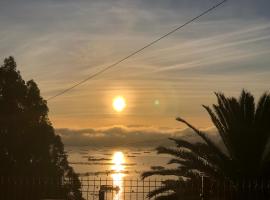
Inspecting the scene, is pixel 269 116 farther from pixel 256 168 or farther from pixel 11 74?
pixel 11 74

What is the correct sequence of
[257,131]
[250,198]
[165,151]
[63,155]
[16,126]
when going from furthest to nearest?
[63,155] < [16,126] < [165,151] < [257,131] < [250,198]

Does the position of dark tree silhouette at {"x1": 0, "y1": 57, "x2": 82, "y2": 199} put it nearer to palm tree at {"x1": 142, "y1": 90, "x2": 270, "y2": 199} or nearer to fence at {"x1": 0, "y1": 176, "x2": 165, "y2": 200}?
fence at {"x1": 0, "y1": 176, "x2": 165, "y2": 200}

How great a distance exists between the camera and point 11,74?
26.0 meters

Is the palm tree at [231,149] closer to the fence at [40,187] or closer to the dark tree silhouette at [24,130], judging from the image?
the fence at [40,187]

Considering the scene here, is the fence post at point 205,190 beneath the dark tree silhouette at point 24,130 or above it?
beneath

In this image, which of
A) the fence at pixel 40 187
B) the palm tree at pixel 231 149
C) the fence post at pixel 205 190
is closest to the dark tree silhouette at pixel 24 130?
the fence at pixel 40 187

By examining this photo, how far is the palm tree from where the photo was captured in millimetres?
13031

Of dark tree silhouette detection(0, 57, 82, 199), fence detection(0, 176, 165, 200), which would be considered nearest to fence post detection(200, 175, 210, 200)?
fence detection(0, 176, 165, 200)

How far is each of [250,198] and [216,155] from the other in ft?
6.86

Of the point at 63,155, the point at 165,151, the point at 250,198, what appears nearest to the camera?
the point at 250,198

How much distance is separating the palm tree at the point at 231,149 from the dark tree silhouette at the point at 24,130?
12.1 metres

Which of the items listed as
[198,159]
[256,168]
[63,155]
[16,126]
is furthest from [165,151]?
[63,155]

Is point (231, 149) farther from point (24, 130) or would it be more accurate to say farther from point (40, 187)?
point (24, 130)

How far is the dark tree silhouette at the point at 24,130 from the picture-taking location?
24655 millimetres
